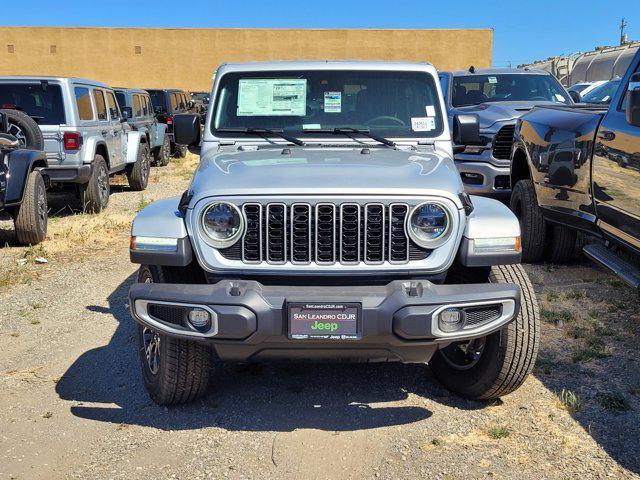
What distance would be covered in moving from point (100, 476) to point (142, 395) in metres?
0.90

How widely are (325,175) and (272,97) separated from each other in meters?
1.36

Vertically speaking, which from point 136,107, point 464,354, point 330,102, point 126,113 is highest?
point 330,102

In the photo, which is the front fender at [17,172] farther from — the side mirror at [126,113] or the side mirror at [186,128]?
the side mirror at [126,113]

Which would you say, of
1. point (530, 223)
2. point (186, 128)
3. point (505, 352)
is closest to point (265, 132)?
point (186, 128)

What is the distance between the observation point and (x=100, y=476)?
334 cm

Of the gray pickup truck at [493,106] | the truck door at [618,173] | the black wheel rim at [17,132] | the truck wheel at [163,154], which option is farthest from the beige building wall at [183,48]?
the truck door at [618,173]

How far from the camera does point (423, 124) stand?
473 cm

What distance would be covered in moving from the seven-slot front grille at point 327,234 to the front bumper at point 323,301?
0.17m

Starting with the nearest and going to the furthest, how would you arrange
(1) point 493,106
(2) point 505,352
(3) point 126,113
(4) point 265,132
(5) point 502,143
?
1. (2) point 505,352
2. (4) point 265,132
3. (5) point 502,143
4. (1) point 493,106
5. (3) point 126,113

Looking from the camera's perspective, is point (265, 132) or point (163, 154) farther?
point (163, 154)

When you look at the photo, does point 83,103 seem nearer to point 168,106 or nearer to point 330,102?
point 330,102

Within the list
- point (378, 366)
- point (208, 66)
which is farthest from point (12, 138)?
point (208, 66)

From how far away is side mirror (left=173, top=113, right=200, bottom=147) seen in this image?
4.98 metres

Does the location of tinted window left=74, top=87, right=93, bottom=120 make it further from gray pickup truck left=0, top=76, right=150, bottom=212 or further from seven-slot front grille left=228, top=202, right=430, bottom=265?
seven-slot front grille left=228, top=202, right=430, bottom=265
